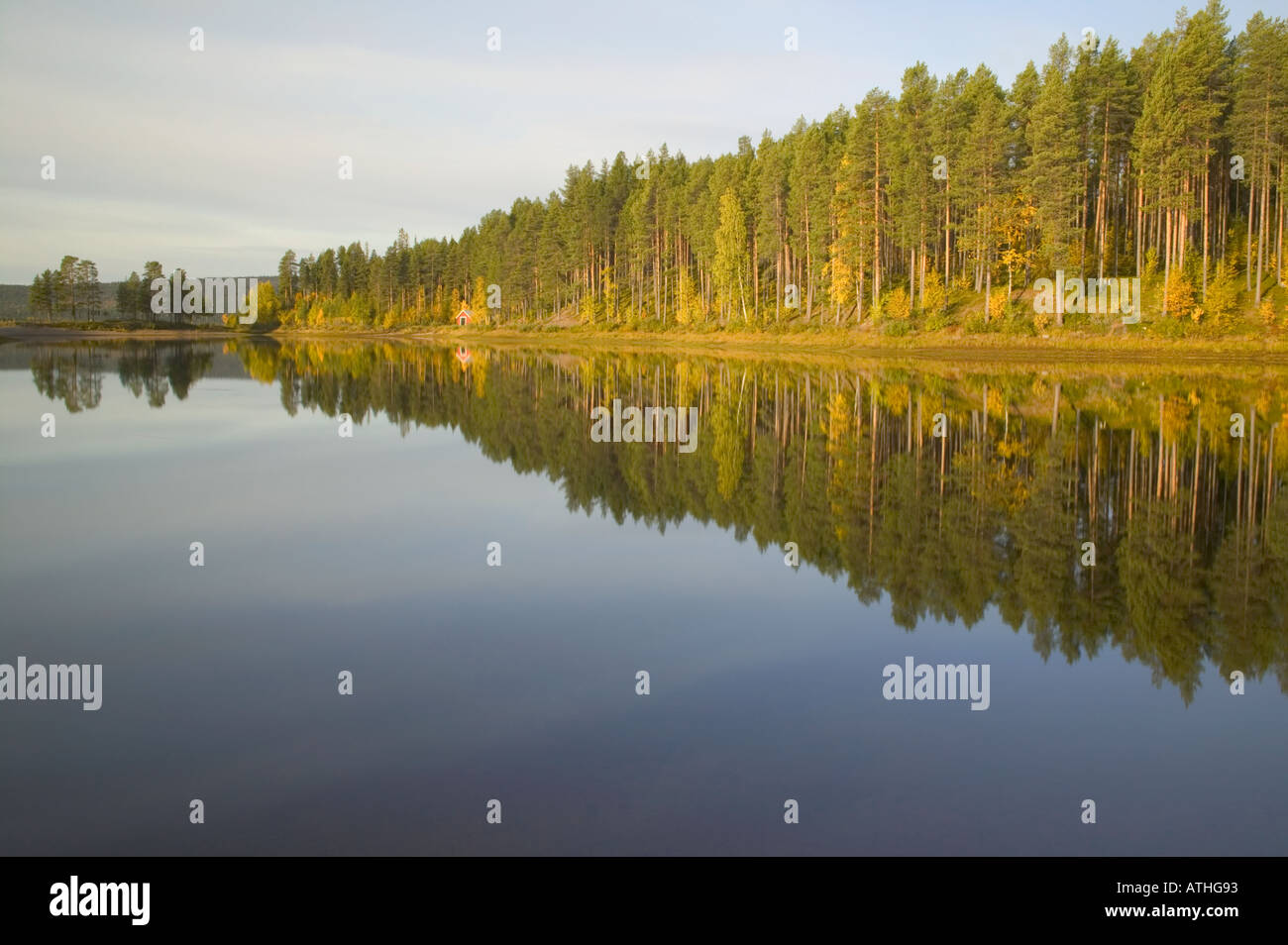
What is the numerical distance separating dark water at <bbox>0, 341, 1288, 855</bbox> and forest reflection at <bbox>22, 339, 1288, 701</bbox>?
0.33 ft

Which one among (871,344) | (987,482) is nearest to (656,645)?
(987,482)

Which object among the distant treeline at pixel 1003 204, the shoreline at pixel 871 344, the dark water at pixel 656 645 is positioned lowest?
the dark water at pixel 656 645

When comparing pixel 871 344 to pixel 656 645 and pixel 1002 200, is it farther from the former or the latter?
pixel 656 645

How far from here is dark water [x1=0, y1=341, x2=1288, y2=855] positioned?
6725 mm

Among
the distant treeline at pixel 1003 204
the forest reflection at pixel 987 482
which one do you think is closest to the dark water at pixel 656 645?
the forest reflection at pixel 987 482

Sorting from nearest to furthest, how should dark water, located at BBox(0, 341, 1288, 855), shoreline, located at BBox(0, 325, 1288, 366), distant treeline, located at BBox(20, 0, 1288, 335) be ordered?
1. dark water, located at BBox(0, 341, 1288, 855)
2. shoreline, located at BBox(0, 325, 1288, 366)
3. distant treeline, located at BBox(20, 0, 1288, 335)

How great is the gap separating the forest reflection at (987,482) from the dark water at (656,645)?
0.10 meters

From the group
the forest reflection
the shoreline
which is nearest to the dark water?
the forest reflection

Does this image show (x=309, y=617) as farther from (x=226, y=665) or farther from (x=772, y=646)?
(x=772, y=646)

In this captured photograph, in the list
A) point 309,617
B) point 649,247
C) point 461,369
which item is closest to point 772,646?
point 309,617

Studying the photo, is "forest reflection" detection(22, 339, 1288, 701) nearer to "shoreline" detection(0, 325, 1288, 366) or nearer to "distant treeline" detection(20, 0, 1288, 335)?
"shoreline" detection(0, 325, 1288, 366)

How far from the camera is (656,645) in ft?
34.4

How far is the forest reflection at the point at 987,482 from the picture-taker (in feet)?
37.1

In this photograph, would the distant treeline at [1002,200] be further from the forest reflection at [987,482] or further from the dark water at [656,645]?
the dark water at [656,645]
